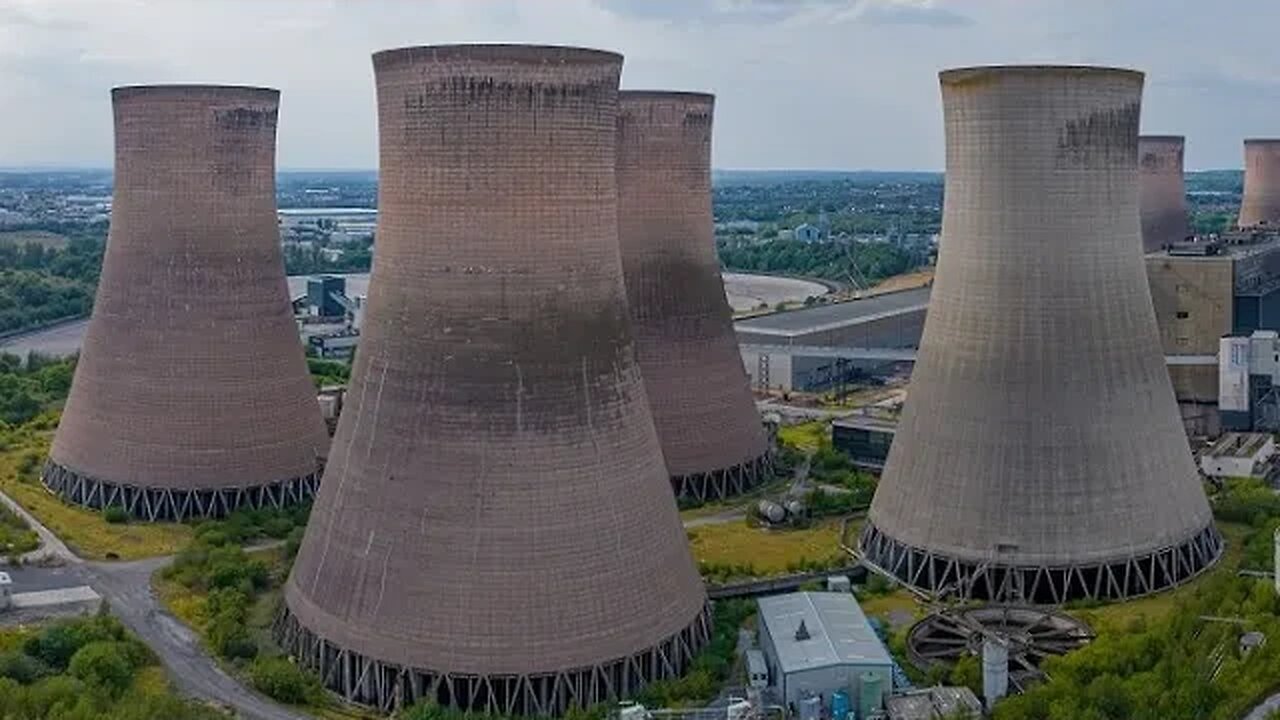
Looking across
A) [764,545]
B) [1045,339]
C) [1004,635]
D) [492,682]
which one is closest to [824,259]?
[764,545]

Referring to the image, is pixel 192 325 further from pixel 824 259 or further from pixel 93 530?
pixel 824 259

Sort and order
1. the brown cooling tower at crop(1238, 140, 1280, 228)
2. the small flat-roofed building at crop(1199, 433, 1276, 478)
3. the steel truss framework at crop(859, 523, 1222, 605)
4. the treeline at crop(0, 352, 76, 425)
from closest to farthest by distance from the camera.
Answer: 1. the steel truss framework at crop(859, 523, 1222, 605)
2. the small flat-roofed building at crop(1199, 433, 1276, 478)
3. the treeline at crop(0, 352, 76, 425)
4. the brown cooling tower at crop(1238, 140, 1280, 228)

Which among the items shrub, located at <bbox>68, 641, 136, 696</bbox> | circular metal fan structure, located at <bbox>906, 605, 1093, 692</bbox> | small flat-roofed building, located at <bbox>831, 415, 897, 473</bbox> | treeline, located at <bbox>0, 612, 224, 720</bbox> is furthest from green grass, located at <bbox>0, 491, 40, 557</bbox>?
small flat-roofed building, located at <bbox>831, 415, 897, 473</bbox>

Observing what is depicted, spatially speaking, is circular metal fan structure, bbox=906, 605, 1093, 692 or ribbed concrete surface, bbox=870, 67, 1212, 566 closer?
circular metal fan structure, bbox=906, 605, 1093, 692

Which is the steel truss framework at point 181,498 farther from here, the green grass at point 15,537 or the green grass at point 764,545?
the green grass at point 764,545

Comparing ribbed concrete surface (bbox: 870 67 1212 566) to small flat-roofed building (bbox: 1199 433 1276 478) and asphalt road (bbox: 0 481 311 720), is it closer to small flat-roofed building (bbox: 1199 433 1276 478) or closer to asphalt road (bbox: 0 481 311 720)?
small flat-roofed building (bbox: 1199 433 1276 478)

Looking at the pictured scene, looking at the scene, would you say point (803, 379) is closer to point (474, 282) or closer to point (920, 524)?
point (920, 524)

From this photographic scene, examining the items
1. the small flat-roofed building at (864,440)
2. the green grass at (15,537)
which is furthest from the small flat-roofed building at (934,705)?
the green grass at (15,537)
